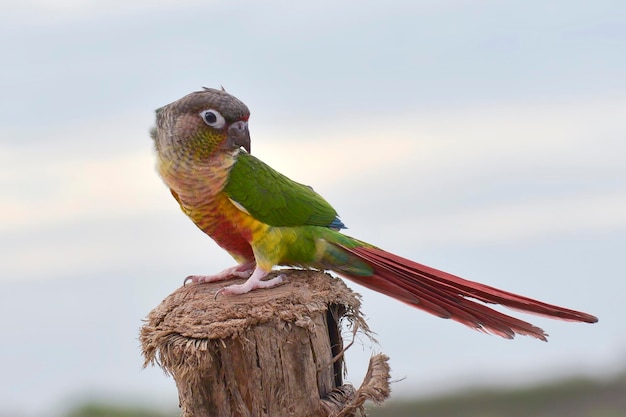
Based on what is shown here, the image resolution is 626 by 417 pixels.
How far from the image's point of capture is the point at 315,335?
3.69m

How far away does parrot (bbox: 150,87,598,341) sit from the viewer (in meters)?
3.95

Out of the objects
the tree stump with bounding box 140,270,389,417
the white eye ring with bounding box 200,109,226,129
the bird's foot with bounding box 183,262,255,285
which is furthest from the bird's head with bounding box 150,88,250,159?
the tree stump with bounding box 140,270,389,417

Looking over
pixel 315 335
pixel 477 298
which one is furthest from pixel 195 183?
pixel 477 298

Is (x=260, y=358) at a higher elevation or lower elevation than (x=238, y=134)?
lower

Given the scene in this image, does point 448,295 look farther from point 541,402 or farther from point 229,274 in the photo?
point 541,402

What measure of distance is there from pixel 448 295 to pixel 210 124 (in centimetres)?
153

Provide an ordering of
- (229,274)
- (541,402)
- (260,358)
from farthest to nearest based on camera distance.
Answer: (541,402) → (229,274) → (260,358)

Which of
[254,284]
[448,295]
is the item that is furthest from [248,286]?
[448,295]

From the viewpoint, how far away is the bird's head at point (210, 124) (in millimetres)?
4090

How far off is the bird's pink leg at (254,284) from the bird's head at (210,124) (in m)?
0.69

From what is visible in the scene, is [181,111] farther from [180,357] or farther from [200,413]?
[200,413]

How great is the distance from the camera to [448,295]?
12.9ft

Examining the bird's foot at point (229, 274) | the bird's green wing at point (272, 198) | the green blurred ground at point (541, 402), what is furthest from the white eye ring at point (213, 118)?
the green blurred ground at point (541, 402)

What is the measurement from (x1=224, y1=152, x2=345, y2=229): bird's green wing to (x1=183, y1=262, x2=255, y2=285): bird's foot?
Answer: 40 centimetres
